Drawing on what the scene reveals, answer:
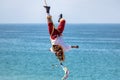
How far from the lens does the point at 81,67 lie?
62062 mm

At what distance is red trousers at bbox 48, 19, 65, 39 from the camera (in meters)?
5.86

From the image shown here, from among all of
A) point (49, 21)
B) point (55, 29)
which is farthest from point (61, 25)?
point (49, 21)

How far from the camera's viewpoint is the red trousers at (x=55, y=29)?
231 inches

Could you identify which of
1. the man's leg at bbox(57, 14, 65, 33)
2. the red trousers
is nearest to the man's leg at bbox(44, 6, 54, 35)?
the red trousers

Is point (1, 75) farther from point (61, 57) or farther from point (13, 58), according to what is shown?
point (61, 57)

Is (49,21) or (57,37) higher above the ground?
(49,21)

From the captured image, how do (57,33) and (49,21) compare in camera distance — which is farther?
(57,33)

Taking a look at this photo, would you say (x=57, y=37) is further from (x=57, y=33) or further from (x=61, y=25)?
(x=61, y=25)

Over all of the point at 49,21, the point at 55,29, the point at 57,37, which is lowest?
the point at 57,37

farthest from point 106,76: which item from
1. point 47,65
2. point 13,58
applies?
point 13,58

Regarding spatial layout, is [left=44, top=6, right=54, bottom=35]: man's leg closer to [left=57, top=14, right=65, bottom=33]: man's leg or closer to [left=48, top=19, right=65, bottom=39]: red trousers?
[left=48, top=19, right=65, bottom=39]: red trousers

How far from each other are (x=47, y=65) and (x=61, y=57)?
191 ft

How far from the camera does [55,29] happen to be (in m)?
5.94

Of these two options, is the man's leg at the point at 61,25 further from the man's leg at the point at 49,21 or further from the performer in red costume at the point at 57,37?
the man's leg at the point at 49,21
